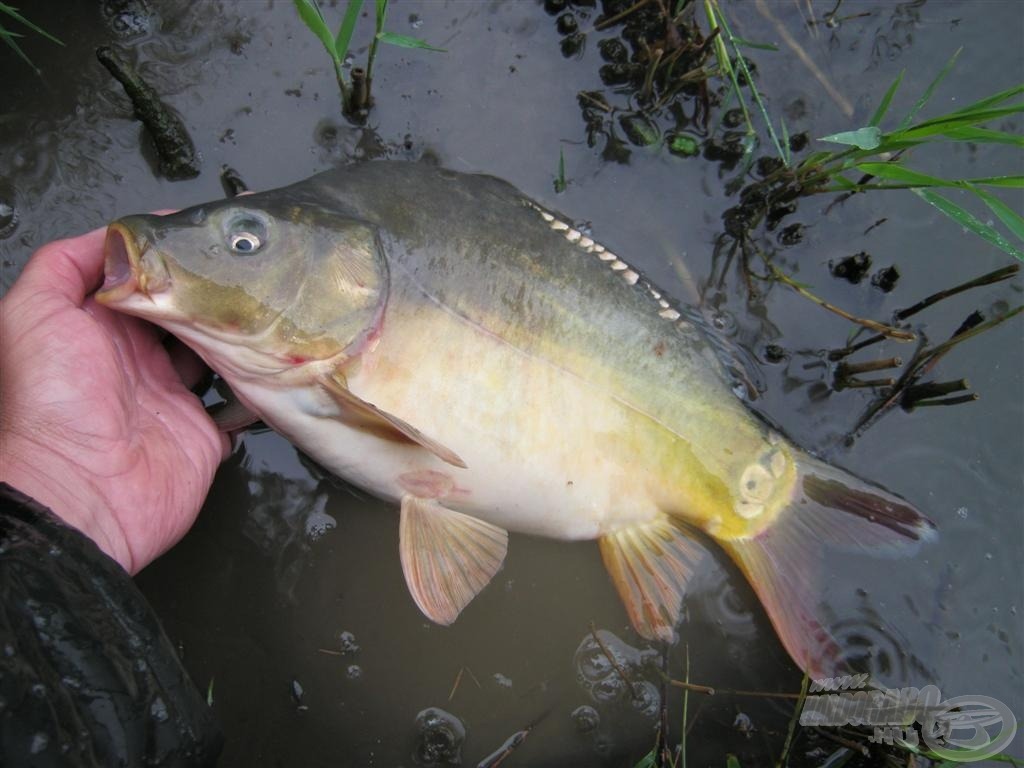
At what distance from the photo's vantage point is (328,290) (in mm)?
2316

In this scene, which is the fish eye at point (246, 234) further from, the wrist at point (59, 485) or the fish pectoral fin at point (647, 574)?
the fish pectoral fin at point (647, 574)

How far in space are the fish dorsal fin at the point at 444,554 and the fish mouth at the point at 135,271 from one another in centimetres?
100

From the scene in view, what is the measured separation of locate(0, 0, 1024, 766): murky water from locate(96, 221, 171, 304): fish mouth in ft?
2.60

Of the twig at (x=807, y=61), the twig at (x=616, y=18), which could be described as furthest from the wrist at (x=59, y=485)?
the twig at (x=807, y=61)

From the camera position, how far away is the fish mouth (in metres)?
2.15

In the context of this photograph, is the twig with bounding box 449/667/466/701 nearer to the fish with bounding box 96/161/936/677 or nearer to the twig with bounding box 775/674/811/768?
the fish with bounding box 96/161/936/677

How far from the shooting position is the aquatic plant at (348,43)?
8.19 ft

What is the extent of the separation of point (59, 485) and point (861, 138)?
2.65 m

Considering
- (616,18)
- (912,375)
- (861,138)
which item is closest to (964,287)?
(912,375)

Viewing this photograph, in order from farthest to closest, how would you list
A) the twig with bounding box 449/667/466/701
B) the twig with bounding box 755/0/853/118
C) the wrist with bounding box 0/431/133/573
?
the twig with bounding box 755/0/853/118
the twig with bounding box 449/667/466/701
the wrist with bounding box 0/431/133/573

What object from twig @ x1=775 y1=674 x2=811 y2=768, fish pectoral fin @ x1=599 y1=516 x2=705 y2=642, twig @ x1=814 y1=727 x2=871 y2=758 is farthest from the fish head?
twig @ x1=814 y1=727 x2=871 y2=758

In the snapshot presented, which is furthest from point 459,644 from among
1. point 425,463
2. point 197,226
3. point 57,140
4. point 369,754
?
point 57,140

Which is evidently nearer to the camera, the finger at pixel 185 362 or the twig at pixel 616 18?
the finger at pixel 185 362

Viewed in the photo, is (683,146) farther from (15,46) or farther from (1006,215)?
(15,46)
